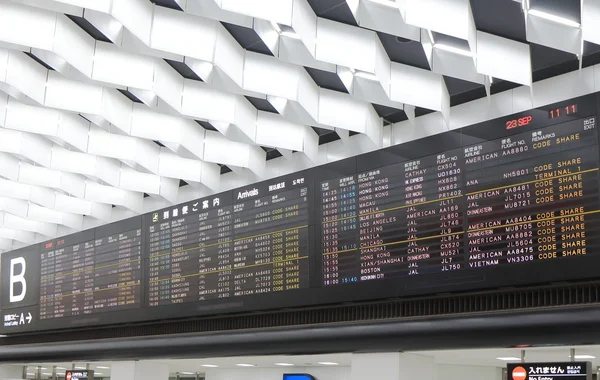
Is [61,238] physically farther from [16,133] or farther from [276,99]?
[276,99]

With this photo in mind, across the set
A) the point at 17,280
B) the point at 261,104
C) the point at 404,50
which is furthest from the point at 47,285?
the point at 404,50

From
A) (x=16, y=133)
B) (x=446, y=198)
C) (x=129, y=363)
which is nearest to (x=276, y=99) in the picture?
(x=446, y=198)

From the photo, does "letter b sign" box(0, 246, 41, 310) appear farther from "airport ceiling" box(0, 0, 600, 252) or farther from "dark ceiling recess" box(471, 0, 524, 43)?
"dark ceiling recess" box(471, 0, 524, 43)

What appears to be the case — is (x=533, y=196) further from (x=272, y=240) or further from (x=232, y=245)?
(x=232, y=245)

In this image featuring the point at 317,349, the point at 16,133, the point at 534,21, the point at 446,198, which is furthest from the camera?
the point at 16,133

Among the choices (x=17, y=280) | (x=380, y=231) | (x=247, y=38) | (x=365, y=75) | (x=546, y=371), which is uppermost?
(x=247, y=38)

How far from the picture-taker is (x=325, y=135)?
7820mm

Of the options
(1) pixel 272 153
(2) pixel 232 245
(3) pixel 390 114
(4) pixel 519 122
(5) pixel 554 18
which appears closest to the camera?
(5) pixel 554 18

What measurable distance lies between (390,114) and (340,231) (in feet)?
4.17

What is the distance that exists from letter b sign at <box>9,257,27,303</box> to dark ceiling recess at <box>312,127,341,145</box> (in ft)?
19.0

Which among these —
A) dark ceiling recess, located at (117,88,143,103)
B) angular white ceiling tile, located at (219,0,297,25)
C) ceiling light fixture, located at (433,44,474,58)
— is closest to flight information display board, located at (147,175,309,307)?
dark ceiling recess, located at (117,88,143,103)

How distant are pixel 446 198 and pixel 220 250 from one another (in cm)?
295

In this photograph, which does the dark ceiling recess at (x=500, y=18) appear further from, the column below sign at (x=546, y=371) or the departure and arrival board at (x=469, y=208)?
the column below sign at (x=546, y=371)

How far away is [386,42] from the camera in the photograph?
5.90 meters
